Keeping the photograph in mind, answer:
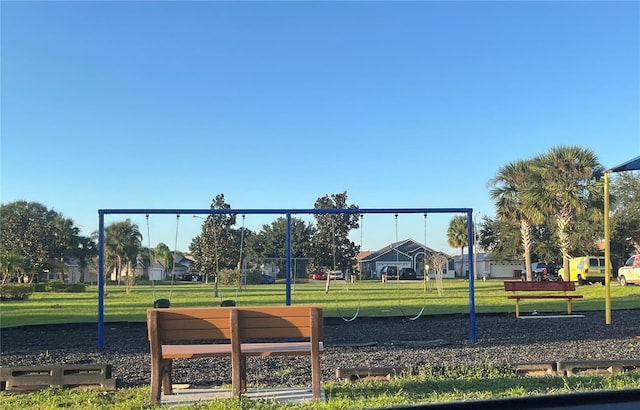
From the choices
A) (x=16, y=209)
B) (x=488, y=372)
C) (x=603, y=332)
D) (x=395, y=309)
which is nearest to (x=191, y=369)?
(x=488, y=372)

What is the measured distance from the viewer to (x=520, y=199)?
33031 mm

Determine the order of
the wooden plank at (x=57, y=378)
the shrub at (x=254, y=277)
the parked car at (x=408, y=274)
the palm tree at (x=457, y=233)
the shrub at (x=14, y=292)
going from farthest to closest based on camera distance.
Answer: the palm tree at (x=457, y=233), the parked car at (x=408, y=274), the shrub at (x=254, y=277), the shrub at (x=14, y=292), the wooden plank at (x=57, y=378)

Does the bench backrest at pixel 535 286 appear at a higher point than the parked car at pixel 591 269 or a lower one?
higher

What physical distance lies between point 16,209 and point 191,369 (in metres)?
59.4

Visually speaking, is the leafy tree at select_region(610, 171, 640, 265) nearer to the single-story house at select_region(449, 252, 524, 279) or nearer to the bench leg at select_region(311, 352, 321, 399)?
the single-story house at select_region(449, 252, 524, 279)

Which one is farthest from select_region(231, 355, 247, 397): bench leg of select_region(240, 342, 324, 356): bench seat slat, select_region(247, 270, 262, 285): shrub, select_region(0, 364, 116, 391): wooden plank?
select_region(247, 270, 262, 285): shrub

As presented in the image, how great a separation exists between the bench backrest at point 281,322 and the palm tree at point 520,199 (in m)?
27.9

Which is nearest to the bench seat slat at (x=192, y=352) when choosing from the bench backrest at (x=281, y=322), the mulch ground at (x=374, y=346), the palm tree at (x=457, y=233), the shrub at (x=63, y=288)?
the bench backrest at (x=281, y=322)

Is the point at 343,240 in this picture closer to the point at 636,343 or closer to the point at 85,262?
the point at 636,343

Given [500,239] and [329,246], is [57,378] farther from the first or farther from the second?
[500,239]

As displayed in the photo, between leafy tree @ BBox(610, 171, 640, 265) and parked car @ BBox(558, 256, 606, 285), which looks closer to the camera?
parked car @ BBox(558, 256, 606, 285)

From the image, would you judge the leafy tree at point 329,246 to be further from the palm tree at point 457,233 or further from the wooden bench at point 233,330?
the wooden bench at point 233,330

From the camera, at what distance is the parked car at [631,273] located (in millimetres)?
29578

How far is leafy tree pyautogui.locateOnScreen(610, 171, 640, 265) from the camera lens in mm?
42031
